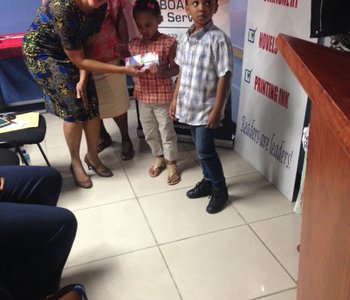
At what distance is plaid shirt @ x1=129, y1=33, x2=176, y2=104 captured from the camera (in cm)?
204

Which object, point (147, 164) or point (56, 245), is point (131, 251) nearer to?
point (56, 245)

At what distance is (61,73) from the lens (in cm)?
203

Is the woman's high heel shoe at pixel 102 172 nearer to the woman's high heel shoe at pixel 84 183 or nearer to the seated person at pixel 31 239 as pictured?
the woman's high heel shoe at pixel 84 183

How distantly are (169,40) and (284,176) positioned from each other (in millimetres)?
987

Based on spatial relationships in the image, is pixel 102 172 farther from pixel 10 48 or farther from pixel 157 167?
pixel 10 48

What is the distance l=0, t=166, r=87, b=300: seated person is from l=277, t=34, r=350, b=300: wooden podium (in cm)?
89

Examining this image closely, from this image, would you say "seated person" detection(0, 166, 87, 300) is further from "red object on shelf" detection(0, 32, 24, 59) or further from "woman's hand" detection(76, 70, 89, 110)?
"red object on shelf" detection(0, 32, 24, 59)

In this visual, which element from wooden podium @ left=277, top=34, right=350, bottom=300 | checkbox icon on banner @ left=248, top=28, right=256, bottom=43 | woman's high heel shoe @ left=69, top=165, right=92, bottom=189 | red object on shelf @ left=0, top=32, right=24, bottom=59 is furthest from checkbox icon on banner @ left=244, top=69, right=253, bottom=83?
red object on shelf @ left=0, top=32, right=24, bottom=59

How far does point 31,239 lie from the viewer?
1.29m

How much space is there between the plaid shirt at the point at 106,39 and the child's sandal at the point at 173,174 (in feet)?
2.52

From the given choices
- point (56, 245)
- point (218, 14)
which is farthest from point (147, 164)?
point (56, 245)

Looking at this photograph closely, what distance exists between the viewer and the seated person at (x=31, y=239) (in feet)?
4.16

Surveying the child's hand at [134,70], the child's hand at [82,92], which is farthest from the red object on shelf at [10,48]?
the child's hand at [134,70]

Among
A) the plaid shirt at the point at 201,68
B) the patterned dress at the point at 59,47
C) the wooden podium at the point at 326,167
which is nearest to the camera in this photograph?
the wooden podium at the point at 326,167
